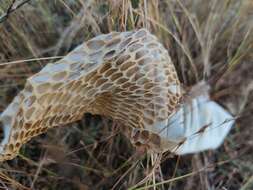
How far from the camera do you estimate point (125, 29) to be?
3.59 feet

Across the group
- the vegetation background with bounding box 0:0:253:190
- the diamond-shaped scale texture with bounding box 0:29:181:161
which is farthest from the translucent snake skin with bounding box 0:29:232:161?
the vegetation background with bounding box 0:0:253:190

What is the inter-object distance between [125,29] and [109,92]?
0.22 m

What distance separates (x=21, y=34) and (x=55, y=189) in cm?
45

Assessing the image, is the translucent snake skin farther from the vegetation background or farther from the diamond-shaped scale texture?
the vegetation background

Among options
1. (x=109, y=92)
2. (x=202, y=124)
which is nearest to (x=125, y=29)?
(x=109, y=92)

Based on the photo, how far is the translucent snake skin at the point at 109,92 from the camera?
0.85 metres

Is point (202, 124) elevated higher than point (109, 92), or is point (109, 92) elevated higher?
point (109, 92)

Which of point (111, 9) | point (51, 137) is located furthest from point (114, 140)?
point (111, 9)

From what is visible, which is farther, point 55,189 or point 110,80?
point 55,189

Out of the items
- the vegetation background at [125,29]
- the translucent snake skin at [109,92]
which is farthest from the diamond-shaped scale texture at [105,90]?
the vegetation background at [125,29]

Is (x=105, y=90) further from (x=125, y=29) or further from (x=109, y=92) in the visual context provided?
(x=125, y=29)

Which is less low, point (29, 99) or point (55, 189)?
point (29, 99)

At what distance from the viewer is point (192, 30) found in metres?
1.46

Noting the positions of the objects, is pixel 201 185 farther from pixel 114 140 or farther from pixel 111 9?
pixel 111 9
